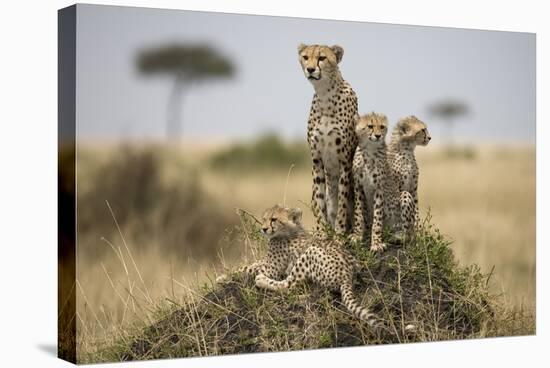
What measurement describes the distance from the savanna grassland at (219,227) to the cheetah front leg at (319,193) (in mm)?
224

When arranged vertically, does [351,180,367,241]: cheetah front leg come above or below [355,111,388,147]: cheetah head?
below

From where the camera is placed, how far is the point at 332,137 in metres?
7.86

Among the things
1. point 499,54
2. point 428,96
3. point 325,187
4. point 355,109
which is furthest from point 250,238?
point 499,54

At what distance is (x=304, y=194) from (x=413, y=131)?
974 millimetres

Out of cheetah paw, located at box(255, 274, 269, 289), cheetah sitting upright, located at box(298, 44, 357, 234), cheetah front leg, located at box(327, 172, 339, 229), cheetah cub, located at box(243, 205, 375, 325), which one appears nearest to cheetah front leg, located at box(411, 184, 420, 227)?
cheetah sitting upright, located at box(298, 44, 357, 234)

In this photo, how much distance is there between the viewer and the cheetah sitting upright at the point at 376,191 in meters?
7.73

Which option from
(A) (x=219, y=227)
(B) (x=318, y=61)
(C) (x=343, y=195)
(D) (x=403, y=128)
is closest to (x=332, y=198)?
(C) (x=343, y=195)

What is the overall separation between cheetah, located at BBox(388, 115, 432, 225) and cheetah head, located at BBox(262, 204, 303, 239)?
34.7 inches

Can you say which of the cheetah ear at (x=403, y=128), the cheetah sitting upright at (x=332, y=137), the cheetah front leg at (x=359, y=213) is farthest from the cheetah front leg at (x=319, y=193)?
the cheetah ear at (x=403, y=128)

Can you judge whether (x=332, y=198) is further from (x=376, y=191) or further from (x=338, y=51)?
(x=338, y=51)

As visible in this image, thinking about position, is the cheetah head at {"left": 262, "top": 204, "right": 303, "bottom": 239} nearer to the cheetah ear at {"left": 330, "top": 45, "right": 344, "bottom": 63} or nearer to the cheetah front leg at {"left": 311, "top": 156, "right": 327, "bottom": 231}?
the cheetah front leg at {"left": 311, "top": 156, "right": 327, "bottom": 231}

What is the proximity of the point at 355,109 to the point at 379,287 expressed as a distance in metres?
1.30

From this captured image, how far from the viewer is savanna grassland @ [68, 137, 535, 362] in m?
7.37

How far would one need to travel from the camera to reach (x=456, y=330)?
25.6 feet
